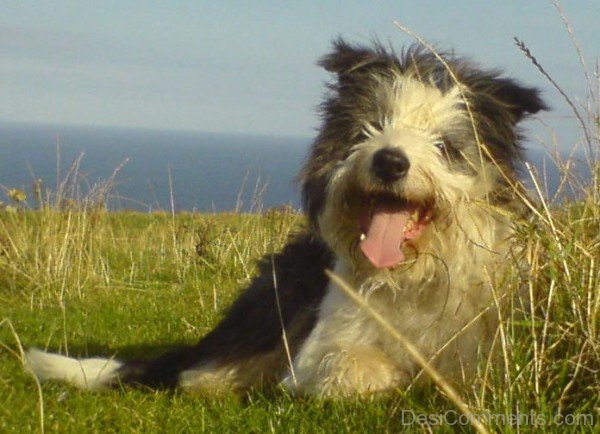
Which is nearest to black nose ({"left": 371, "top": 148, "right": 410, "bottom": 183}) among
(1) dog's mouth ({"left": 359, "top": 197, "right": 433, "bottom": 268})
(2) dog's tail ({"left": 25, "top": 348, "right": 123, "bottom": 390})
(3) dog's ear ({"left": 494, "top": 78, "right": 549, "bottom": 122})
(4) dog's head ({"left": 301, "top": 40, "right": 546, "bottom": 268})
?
(4) dog's head ({"left": 301, "top": 40, "right": 546, "bottom": 268})

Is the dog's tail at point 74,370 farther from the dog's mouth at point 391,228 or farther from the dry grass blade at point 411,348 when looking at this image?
the dry grass blade at point 411,348

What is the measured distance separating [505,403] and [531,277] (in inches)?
26.3

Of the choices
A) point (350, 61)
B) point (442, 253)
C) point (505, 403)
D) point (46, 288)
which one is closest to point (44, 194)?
point (46, 288)

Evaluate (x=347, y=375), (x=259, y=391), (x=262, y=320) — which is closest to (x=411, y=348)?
(x=347, y=375)

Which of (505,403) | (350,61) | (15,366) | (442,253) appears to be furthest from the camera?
(15,366)

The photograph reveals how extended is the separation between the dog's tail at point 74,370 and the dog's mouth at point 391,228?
5.52 ft

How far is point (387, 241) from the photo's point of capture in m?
4.55

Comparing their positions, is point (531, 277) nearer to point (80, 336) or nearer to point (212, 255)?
point (80, 336)

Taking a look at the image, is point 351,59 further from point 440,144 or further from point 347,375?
point 347,375

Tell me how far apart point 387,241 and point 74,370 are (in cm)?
198

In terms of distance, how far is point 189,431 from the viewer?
439 cm

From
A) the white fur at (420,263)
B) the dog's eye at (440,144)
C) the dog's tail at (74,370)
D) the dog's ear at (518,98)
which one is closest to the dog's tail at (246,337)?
the dog's tail at (74,370)

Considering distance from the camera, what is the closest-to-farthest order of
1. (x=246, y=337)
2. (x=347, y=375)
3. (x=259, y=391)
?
(x=347, y=375) < (x=259, y=391) < (x=246, y=337)

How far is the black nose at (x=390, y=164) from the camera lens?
433 cm
